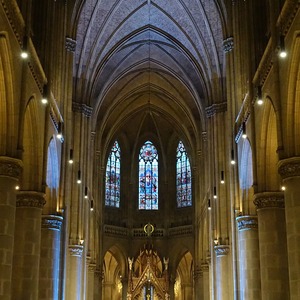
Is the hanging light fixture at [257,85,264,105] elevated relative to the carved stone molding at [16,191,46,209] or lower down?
elevated

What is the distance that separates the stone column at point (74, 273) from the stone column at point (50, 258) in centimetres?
772

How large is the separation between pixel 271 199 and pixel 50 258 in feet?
30.2

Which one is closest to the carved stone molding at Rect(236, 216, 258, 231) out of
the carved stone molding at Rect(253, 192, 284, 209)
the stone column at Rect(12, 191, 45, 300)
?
the carved stone molding at Rect(253, 192, 284, 209)

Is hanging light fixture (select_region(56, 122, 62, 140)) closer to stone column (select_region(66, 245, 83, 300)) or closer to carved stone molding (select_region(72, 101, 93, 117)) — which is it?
stone column (select_region(66, 245, 83, 300))

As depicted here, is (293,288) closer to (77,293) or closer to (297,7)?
(297,7)

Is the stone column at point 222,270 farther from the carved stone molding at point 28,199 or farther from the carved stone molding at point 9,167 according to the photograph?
the carved stone molding at point 9,167

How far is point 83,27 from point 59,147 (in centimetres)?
1185

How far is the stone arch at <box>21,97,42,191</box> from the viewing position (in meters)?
21.8

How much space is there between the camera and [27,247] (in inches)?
829

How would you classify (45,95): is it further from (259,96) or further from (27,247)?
(259,96)

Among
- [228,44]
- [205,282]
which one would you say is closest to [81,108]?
[228,44]

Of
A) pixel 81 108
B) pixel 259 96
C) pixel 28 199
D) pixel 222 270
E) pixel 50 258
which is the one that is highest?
pixel 81 108

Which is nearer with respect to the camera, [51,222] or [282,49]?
[282,49]

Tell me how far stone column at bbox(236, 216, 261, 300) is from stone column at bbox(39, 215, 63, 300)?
761cm
